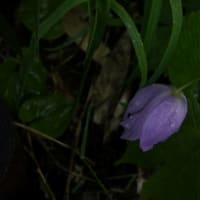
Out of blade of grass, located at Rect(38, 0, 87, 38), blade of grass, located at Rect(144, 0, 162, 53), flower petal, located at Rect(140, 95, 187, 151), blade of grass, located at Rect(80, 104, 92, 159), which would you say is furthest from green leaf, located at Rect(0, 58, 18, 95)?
flower petal, located at Rect(140, 95, 187, 151)

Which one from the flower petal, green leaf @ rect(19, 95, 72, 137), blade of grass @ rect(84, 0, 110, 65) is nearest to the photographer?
the flower petal

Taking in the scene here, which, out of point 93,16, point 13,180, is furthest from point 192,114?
point 13,180

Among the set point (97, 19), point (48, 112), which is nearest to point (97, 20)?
point (97, 19)

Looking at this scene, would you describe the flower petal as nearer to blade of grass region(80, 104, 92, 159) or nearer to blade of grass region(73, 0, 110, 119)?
blade of grass region(73, 0, 110, 119)

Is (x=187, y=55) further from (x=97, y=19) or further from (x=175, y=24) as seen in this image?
(x=97, y=19)

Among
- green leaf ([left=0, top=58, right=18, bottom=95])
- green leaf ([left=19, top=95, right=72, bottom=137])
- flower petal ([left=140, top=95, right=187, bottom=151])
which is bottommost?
green leaf ([left=19, top=95, right=72, bottom=137])

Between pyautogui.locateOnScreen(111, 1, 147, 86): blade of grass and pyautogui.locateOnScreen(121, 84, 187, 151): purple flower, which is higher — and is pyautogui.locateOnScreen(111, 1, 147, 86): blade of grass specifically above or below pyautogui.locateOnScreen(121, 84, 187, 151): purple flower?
above
